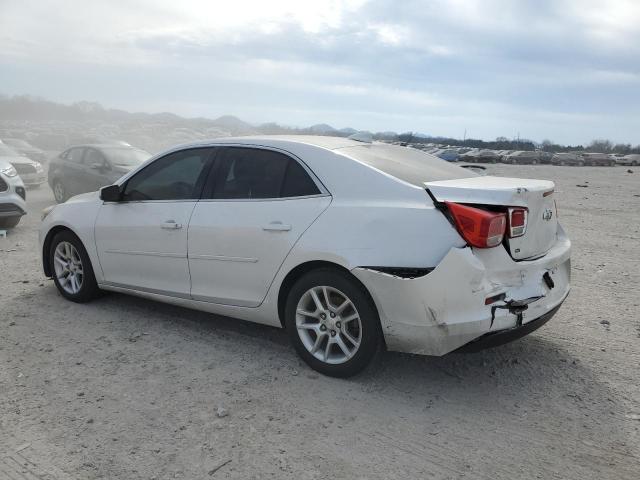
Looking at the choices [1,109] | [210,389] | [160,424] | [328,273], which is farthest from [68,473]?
[1,109]

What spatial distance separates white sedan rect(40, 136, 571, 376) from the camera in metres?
3.22

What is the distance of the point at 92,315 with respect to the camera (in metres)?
4.93

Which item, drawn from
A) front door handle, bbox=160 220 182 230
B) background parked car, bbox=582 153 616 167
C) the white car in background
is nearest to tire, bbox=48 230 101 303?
front door handle, bbox=160 220 182 230

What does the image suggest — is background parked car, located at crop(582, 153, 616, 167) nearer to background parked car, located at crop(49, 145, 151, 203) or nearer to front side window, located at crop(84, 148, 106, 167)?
background parked car, located at crop(49, 145, 151, 203)

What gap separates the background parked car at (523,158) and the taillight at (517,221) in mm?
57001

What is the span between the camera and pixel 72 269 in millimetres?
5312

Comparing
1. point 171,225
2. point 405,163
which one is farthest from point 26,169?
point 405,163

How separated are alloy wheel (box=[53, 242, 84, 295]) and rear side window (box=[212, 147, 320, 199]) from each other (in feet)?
6.20

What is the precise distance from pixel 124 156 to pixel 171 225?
28.7 ft

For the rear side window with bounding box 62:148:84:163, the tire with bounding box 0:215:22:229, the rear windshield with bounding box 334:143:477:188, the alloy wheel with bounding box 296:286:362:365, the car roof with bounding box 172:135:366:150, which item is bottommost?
the tire with bounding box 0:215:22:229

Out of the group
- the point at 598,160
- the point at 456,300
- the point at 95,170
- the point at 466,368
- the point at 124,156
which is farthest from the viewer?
the point at 598,160

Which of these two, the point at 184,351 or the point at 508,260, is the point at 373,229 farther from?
the point at 184,351

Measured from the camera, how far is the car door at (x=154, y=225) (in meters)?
4.39

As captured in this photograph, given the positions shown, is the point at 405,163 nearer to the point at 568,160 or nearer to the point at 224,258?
the point at 224,258
